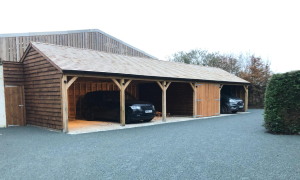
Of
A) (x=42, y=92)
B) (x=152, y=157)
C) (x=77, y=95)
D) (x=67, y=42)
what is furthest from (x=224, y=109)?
(x=67, y=42)

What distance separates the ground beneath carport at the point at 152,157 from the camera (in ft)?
13.8

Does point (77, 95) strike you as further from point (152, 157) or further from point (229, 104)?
point (152, 157)

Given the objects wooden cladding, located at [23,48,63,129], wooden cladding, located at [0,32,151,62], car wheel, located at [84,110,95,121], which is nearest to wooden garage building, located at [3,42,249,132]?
wooden cladding, located at [23,48,63,129]

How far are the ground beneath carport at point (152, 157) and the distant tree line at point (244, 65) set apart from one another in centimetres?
1684

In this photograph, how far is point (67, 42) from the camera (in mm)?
20344

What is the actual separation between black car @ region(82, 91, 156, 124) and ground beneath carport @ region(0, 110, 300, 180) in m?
3.40

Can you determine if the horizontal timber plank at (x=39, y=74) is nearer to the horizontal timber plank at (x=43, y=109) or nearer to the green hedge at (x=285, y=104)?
the horizontal timber plank at (x=43, y=109)

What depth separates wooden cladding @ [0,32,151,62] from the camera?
18844 mm

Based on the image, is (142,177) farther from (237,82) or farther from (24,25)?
(24,25)

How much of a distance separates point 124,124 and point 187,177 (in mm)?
6770

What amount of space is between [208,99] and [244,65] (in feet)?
73.0

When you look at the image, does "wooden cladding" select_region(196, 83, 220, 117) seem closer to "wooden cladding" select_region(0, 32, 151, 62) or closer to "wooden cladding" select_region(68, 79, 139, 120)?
"wooden cladding" select_region(68, 79, 139, 120)

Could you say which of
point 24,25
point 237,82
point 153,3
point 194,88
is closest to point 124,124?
point 194,88

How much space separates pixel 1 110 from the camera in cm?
1088
